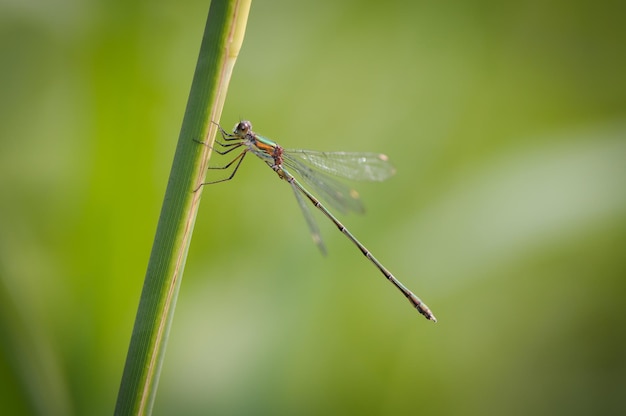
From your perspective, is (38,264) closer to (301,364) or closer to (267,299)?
(267,299)

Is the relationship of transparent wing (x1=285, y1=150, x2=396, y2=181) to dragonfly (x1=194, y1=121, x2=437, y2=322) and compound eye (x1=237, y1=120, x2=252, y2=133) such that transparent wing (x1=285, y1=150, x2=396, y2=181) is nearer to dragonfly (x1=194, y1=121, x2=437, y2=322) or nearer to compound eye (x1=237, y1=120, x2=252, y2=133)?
dragonfly (x1=194, y1=121, x2=437, y2=322)

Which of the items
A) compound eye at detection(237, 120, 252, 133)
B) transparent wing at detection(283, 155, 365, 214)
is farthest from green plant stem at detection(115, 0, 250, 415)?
transparent wing at detection(283, 155, 365, 214)

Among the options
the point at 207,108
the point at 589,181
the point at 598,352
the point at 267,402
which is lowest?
the point at 598,352

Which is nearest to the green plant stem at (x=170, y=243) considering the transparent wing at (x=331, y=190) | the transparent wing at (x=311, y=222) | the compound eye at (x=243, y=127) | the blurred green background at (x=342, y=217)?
the blurred green background at (x=342, y=217)

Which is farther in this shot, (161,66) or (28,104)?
(161,66)

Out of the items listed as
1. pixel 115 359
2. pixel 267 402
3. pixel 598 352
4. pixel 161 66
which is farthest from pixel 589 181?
pixel 115 359

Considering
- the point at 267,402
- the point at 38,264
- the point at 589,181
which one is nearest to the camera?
the point at 38,264

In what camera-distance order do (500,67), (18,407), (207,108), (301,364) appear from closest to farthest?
(207,108)
(18,407)
(301,364)
(500,67)
